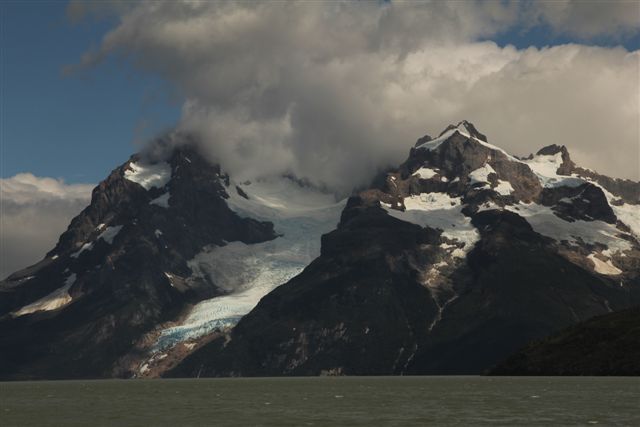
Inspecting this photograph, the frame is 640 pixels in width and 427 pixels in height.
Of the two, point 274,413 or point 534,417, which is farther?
point 274,413

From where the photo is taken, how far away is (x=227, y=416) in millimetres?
184500

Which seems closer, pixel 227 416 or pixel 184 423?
pixel 184 423

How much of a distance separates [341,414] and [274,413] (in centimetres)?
1376

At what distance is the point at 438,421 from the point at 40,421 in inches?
2516

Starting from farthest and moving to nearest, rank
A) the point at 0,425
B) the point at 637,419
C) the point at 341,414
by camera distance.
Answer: the point at 341,414 < the point at 0,425 < the point at 637,419

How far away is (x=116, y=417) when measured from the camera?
18825 centimetres

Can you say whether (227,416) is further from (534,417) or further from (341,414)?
(534,417)

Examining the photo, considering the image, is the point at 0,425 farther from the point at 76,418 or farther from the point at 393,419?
the point at 393,419

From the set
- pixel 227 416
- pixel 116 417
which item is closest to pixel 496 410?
pixel 227 416

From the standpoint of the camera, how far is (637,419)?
519 feet

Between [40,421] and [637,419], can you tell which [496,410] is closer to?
[637,419]

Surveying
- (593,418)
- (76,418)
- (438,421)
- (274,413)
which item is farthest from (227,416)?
(593,418)

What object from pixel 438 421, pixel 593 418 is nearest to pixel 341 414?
pixel 438 421

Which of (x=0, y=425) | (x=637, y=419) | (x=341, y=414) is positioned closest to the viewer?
(x=637, y=419)
